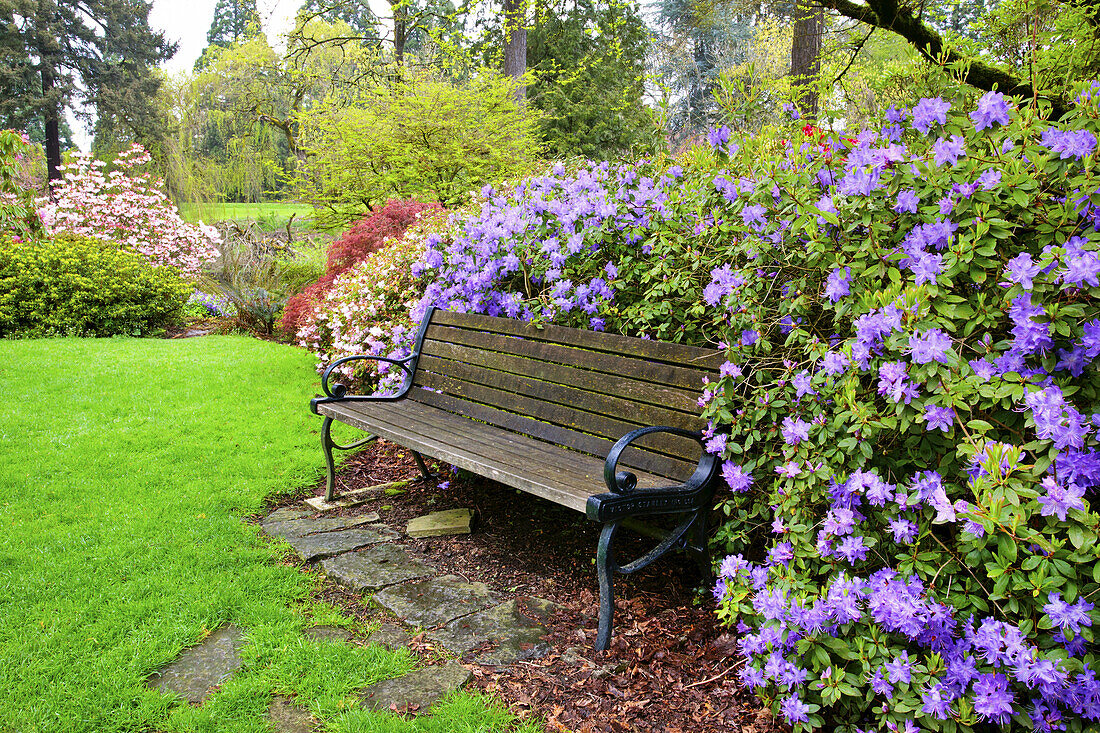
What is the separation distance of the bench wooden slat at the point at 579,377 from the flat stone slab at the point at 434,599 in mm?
988

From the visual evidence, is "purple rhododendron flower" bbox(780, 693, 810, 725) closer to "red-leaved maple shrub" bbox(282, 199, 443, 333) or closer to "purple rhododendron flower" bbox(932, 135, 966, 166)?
"purple rhododendron flower" bbox(932, 135, 966, 166)

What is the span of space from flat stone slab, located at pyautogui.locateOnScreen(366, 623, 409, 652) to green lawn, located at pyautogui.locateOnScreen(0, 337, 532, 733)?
9 centimetres

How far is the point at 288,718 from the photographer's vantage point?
2098mm

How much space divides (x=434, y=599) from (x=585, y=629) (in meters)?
0.65

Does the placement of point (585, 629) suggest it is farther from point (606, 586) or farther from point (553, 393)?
point (553, 393)

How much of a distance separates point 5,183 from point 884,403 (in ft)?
23.5

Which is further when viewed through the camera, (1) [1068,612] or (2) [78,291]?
(2) [78,291]

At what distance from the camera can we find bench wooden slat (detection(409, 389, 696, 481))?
2.65m

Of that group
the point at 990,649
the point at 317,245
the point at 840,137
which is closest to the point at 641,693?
the point at 990,649

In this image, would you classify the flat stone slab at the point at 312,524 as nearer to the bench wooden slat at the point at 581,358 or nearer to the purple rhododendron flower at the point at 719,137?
the bench wooden slat at the point at 581,358

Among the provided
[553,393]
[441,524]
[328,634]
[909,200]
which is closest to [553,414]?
[553,393]

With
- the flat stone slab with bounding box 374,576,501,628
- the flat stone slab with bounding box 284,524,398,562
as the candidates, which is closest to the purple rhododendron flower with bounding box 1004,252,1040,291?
the flat stone slab with bounding box 374,576,501,628

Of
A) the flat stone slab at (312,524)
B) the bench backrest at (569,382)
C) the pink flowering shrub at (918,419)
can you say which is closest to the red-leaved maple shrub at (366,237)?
the bench backrest at (569,382)

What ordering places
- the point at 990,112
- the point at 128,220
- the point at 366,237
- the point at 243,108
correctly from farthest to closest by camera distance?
the point at 243,108, the point at 128,220, the point at 366,237, the point at 990,112
